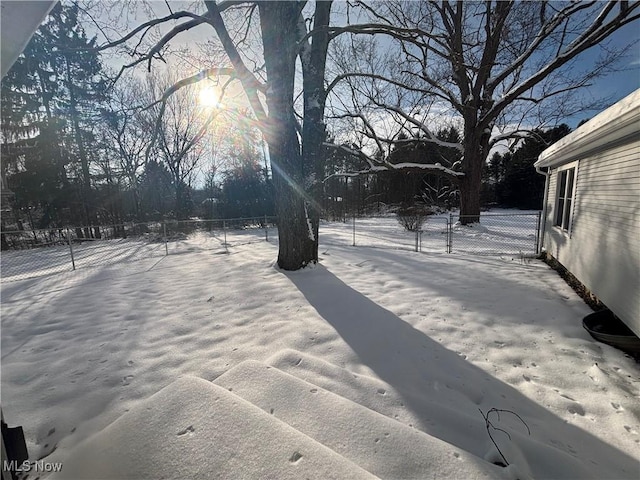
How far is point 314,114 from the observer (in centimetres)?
521

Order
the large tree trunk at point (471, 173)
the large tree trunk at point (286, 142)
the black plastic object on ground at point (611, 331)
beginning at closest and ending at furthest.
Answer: the black plastic object on ground at point (611, 331)
the large tree trunk at point (286, 142)
the large tree trunk at point (471, 173)

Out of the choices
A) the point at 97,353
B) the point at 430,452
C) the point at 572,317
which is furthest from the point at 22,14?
the point at 572,317

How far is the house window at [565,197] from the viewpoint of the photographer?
559 cm

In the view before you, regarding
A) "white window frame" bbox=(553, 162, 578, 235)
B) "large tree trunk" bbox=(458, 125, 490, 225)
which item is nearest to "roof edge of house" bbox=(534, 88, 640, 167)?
"white window frame" bbox=(553, 162, 578, 235)

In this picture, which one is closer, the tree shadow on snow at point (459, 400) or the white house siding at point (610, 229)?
the tree shadow on snow at point (459, 400)

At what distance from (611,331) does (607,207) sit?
5.55 ft

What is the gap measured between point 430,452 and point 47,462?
204 centimetres

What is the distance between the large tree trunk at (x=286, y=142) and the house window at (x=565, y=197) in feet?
17.1

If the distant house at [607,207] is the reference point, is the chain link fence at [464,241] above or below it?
below

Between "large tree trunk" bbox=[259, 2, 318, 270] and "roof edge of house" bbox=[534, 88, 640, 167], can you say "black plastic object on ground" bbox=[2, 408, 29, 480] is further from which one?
"roof edge of house" bbox=[534, 88, 640, 167]

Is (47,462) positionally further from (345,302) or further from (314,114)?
(314,114)

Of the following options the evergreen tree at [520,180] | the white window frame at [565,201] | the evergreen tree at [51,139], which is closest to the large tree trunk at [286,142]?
the white window frame at [565,201]

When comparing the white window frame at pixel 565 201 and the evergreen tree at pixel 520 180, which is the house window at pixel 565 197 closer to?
the white window frame at pixel 565 201

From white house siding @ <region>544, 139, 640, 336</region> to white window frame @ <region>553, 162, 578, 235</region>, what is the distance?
142 millimetres
